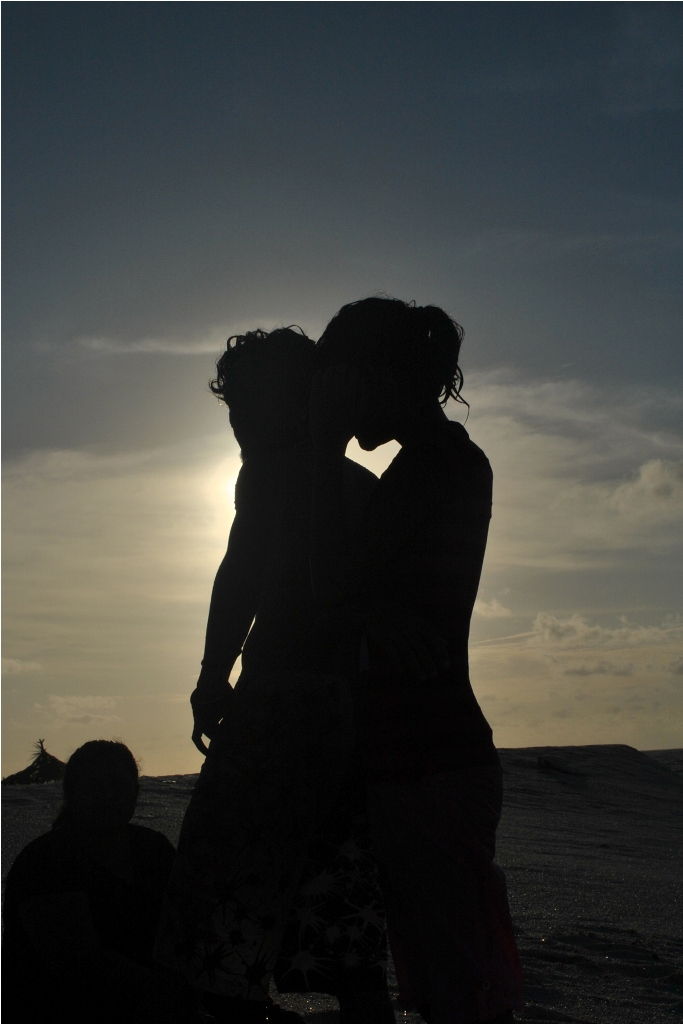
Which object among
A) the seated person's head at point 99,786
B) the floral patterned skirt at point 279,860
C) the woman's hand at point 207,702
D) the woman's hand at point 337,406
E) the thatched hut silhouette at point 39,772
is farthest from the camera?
the thatched hut silhouette at point 39,772

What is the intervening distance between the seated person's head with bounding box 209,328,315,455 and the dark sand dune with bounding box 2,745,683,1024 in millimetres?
1827

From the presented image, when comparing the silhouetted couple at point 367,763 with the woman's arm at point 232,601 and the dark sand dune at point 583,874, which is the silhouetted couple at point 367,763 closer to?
the woman's arm at point 232,601

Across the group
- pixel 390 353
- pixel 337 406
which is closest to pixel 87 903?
pixel 337 406

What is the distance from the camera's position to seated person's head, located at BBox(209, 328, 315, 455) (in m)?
2.05

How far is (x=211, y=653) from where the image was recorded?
206 cm

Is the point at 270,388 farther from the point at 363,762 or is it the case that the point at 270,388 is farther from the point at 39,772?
the point at 39,772

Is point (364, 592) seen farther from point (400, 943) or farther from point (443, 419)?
point (400, 943)

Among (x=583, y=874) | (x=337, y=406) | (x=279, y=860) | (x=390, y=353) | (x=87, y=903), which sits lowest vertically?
(x=583, y=874)

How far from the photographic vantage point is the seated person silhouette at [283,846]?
148cm

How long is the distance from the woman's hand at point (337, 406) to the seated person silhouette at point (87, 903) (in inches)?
54.2

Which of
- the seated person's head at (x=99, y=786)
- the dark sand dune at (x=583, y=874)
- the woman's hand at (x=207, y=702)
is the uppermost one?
the woman's hand at (x=207, y=702)

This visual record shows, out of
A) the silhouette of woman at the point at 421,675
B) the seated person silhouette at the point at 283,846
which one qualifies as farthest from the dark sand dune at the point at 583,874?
the silhouette of woman at the point at 421,675

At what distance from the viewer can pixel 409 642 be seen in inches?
59.1

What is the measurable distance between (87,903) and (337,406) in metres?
1.58
